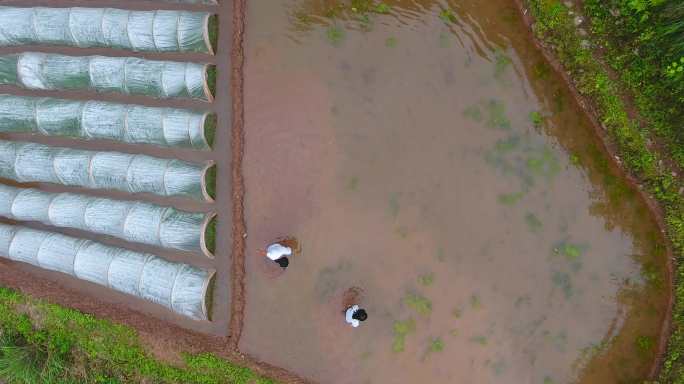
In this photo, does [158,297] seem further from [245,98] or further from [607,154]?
[607,154]

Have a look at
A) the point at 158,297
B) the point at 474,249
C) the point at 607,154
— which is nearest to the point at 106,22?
the point at 158,297

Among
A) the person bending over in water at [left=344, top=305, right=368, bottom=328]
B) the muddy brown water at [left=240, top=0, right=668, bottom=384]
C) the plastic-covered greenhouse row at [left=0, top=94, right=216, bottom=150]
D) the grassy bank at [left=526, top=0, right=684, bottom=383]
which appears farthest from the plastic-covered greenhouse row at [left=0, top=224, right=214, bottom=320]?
the grassy bank at [left=526, top=0, right=684, bottom=383]

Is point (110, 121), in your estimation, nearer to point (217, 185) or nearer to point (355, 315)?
point (217, 185)

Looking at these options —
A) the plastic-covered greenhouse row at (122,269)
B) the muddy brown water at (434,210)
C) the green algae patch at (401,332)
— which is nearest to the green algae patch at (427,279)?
the muddy brown water at (434,210)

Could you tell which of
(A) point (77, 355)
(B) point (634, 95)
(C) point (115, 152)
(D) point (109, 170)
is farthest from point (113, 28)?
(B) point (634, 95)

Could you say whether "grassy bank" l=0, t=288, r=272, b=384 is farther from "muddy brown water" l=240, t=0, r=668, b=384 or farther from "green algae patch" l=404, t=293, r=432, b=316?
"green algae patch" l=404, t=293, r=432, b=316

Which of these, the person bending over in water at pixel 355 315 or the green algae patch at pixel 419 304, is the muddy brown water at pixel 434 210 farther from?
the person bending over in water at pixel 355 315
